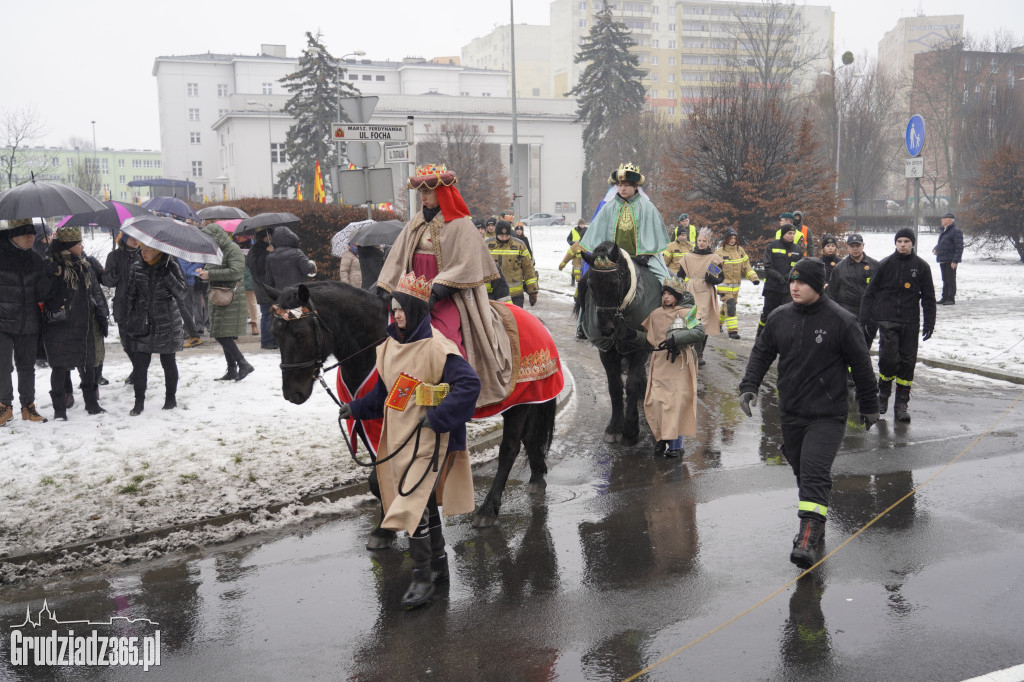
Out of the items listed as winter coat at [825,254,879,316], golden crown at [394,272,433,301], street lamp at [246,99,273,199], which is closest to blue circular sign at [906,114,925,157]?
winter coat at [825,254,879,316]

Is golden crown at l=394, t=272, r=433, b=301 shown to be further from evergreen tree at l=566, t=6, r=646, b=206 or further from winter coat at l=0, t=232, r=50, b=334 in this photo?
evergreen tree at l=566, t=6, r=646, b=206

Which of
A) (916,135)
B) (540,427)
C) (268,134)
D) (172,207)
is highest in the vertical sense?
(268,134)

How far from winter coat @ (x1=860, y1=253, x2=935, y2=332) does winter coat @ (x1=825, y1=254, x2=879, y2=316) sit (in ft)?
3.82

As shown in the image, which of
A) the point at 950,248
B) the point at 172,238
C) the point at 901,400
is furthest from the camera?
the point at 950,248

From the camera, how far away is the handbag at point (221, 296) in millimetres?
11203

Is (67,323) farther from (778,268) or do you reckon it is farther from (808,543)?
(778,268)

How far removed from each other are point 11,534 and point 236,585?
1.93m

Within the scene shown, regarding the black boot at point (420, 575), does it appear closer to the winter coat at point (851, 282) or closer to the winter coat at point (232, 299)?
the winter coat at point (232, 299)

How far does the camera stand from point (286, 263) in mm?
12258

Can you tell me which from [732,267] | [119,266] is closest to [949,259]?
[732,267]

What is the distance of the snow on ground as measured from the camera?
6.43 meters

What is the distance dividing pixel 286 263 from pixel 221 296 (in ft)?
4.15

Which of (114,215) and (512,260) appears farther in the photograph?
(114,215)

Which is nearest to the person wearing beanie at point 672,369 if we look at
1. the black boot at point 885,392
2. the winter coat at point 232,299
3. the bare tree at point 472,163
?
the black boot at point 885,392
